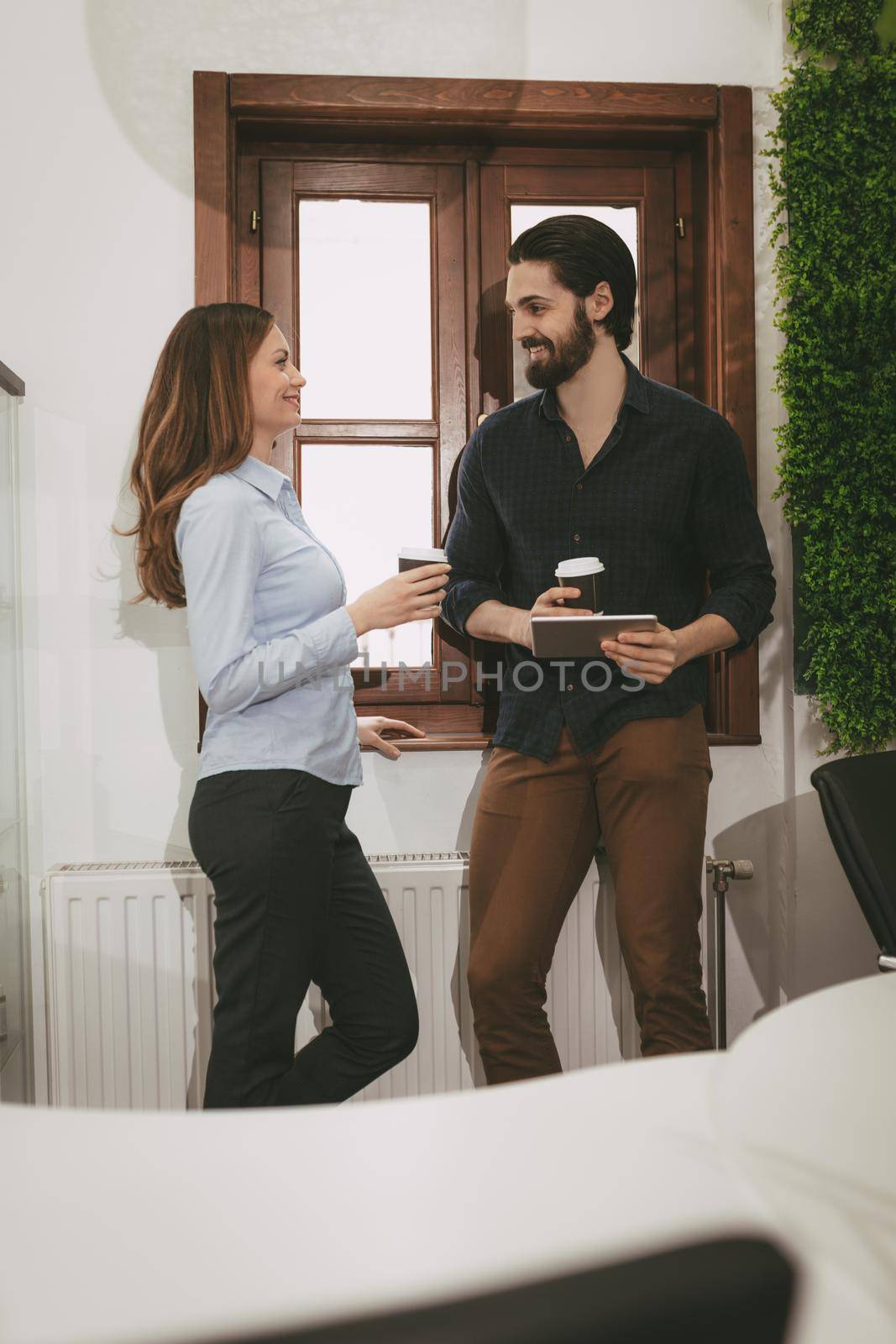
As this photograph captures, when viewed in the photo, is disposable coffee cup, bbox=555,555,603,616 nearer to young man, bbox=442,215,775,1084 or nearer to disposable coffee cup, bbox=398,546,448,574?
young man, bbox=442,215,775,1084

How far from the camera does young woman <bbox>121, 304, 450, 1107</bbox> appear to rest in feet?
5.32

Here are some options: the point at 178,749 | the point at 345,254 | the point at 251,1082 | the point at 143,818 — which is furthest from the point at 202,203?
the point at 251,1082

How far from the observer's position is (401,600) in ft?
5.95

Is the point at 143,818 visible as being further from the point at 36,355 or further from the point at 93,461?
the point at 36,355

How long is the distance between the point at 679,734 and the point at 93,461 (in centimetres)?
147

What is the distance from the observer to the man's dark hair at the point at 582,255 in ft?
6.89

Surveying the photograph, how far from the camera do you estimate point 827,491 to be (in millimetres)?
2363

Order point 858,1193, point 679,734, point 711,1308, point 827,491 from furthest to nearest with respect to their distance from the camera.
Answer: point 827,491 → point 679,734 → point 858,1193 → point 711,1308

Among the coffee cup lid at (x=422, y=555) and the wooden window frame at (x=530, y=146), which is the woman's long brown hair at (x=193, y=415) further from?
the wooden window frame at (x=530, y=146)

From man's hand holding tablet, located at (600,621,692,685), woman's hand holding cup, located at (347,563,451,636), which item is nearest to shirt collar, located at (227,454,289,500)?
woman's hand holding cup, located at (347,563,451,636)

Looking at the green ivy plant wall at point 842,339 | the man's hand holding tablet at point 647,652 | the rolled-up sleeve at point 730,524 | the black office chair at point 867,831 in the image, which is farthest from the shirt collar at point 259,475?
the green ivy plant wall at point 842,339

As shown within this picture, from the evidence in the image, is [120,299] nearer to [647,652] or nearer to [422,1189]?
[647,652]

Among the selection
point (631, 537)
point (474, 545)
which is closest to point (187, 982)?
point (474, 545)

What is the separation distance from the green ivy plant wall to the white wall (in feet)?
0.36
